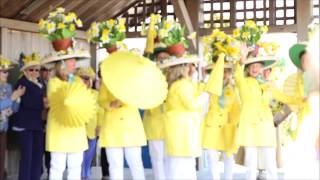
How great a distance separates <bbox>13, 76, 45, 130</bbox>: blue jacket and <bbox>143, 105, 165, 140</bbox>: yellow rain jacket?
106 cm

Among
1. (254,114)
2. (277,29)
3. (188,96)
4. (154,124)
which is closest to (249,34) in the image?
(254,114)

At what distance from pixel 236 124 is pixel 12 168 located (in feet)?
9.96

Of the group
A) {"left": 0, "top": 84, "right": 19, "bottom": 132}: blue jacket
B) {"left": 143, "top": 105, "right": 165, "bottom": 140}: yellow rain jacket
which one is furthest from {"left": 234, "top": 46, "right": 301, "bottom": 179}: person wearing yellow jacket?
{"left": 0, "top": 84, "right": 19, "bottom": 132}: blue jacket

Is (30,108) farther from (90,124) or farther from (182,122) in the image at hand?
(182,122)

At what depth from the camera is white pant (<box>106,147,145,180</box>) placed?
5609mm

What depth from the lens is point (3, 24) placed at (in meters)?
7.60

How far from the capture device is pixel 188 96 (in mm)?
5387

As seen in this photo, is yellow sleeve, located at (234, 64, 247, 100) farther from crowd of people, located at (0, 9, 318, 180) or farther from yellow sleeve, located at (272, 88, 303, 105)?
yellow sleeve, located at (272, 88, 303, 105)

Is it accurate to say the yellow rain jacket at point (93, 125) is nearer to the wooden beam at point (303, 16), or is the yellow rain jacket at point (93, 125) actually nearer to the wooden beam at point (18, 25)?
the wooden beam at point (18, 25)

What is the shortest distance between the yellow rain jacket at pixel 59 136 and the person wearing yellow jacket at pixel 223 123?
1485 mm

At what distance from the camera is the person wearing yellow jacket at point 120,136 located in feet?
18.5

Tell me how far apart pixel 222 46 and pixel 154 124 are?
1.04m

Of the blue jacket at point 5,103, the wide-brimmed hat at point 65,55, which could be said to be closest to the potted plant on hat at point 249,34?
the wide-brimmed hat at point 65,55

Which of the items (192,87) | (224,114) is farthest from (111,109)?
(224,114)
